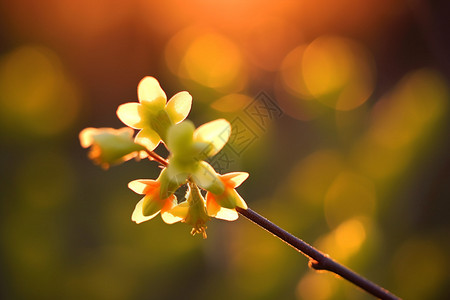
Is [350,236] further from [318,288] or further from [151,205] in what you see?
[151,205]

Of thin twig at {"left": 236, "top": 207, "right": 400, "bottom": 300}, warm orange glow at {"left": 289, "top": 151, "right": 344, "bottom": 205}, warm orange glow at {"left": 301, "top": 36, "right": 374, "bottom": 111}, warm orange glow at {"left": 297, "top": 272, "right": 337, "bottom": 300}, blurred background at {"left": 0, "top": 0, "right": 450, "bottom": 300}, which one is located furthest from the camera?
warm orange glow at {"left": 301, "top": 36, "right": 374, "bottom": 111}

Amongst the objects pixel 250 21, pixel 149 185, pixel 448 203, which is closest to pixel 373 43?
pixel 250 21

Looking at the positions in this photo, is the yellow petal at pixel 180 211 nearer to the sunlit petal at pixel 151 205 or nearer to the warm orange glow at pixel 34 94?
the sunlit petal at pixel 151 205

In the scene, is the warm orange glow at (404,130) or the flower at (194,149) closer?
the flower at (194,149)

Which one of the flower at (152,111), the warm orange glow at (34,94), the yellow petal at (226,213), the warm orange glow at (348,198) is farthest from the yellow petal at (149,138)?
the warm orange glow at (34,94)

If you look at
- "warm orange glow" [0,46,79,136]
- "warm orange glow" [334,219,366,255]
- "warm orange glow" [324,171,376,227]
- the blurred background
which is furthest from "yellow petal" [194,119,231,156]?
"warm orange glow" [0,46,79,136]

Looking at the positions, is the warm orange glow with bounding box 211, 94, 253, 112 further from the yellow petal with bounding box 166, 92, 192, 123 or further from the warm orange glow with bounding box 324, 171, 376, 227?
the yellow petal with bounding box 166, 92, 192, 123
